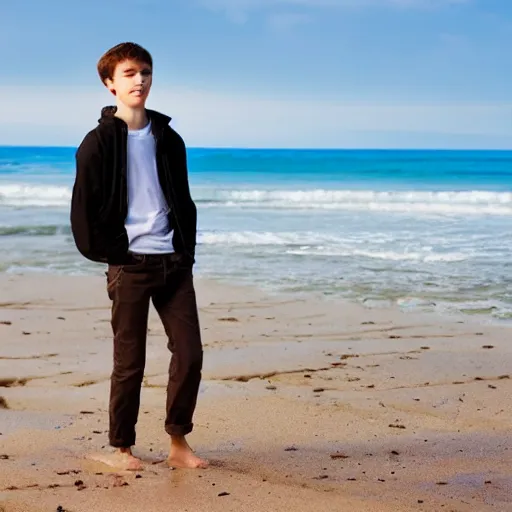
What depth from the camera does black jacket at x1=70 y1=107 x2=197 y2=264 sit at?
11.5 feet

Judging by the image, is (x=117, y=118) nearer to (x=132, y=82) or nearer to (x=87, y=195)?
(x=132, y=82)

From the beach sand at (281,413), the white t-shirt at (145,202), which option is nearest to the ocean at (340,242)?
the beach sand at (281,413)

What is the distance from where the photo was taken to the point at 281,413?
475 cm

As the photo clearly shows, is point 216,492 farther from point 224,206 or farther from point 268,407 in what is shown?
point 224,206

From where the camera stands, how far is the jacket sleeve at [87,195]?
138 inches

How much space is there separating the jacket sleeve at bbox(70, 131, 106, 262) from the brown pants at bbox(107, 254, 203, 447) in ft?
0.59

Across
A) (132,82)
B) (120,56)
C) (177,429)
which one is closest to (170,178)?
(132,82)

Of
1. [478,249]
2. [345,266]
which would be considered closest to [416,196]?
[478,249]

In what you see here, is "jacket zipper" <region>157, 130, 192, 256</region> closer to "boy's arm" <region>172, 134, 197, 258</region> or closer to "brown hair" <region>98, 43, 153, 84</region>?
"boy's arm" <region>172, 134, 197, 258</region>

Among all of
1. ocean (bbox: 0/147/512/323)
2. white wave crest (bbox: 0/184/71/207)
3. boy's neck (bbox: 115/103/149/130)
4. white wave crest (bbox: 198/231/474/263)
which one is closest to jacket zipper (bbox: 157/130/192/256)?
boy's neck (bbox: 115/103/149/130)

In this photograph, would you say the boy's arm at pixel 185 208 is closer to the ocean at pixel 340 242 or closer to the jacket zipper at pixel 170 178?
the jacket zipper at pixel 170 178

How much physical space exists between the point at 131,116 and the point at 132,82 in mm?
136

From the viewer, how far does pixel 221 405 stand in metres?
4.89

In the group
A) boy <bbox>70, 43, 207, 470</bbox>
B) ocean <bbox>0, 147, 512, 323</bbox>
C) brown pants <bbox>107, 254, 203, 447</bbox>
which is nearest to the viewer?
boy <bbox>70, 43, 207, 470</bbox>
